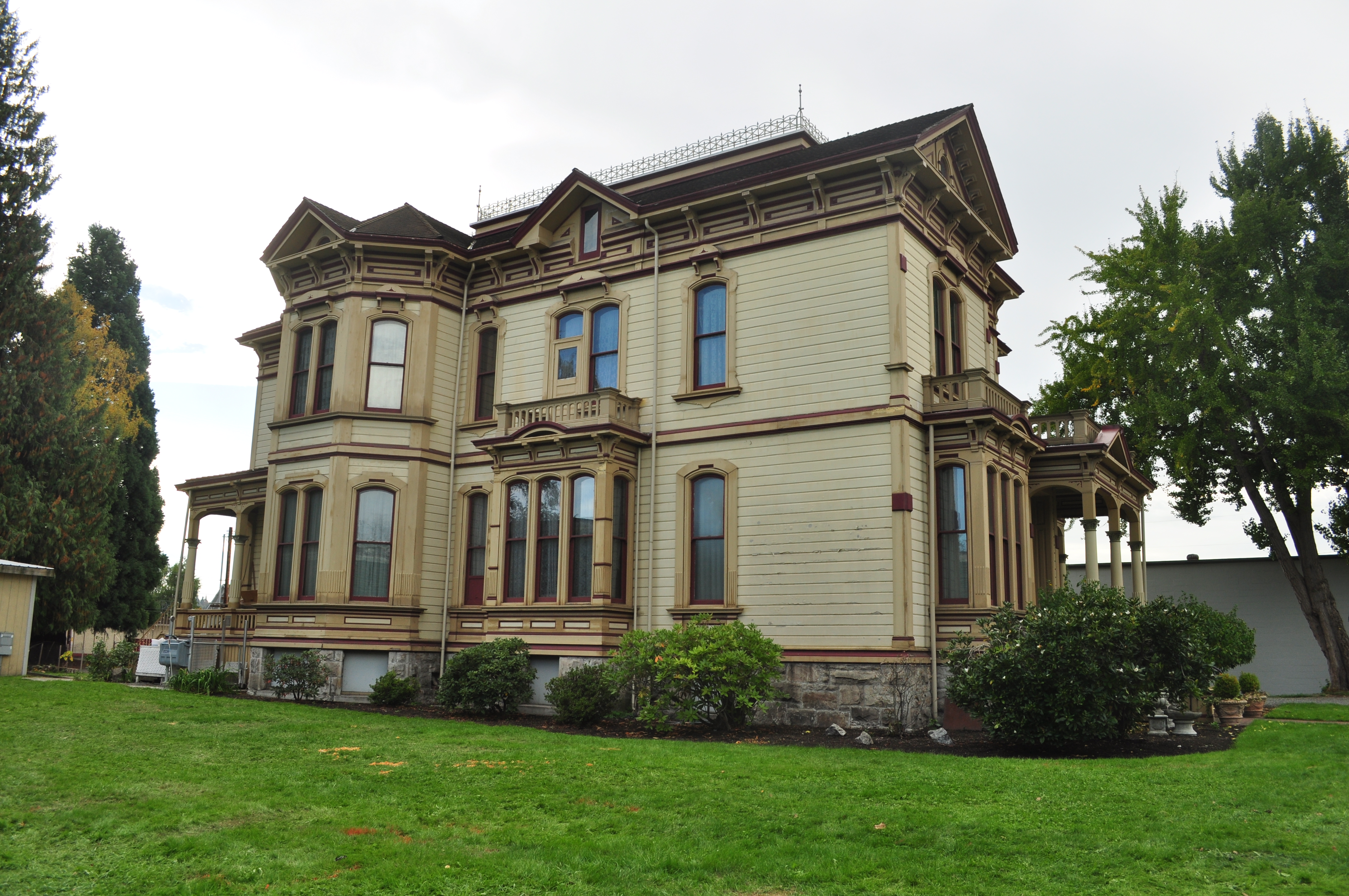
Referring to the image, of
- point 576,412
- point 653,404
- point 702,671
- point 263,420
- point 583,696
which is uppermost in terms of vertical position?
point 263,420

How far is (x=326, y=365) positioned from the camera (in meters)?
23.2

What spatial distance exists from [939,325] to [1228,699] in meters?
8.63

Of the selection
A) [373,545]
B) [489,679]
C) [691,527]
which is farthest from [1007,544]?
[373,545]

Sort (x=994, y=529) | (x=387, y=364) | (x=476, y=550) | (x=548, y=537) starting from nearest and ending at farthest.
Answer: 1. (x=994, y=529)
2. (x=548, y=537)
3. (x=476, y=550)
4. (x=387, y=364)

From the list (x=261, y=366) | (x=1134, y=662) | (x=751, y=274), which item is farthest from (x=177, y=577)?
(x=1134, y=662)

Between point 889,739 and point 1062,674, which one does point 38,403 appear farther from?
point 1062,674

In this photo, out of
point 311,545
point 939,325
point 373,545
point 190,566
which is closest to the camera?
point 939,325

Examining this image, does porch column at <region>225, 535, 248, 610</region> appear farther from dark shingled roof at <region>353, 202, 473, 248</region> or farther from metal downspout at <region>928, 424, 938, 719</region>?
metal downspout at <region>928, 424, 938, 719</region>

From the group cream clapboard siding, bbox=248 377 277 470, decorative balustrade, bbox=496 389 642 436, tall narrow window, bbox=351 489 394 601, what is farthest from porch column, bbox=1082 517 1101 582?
cream clapboard siding, bbox=248 377 277 470

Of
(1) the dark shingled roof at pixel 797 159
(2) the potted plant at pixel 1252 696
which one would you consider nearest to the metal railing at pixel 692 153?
(1) the dark shingled roof at pixel 797 159

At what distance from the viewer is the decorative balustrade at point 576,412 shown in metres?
19.8

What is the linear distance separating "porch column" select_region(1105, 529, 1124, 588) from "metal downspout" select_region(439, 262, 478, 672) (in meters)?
14.7

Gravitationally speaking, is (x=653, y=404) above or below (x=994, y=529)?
above

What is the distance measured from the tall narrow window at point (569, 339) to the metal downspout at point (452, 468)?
279 cm
